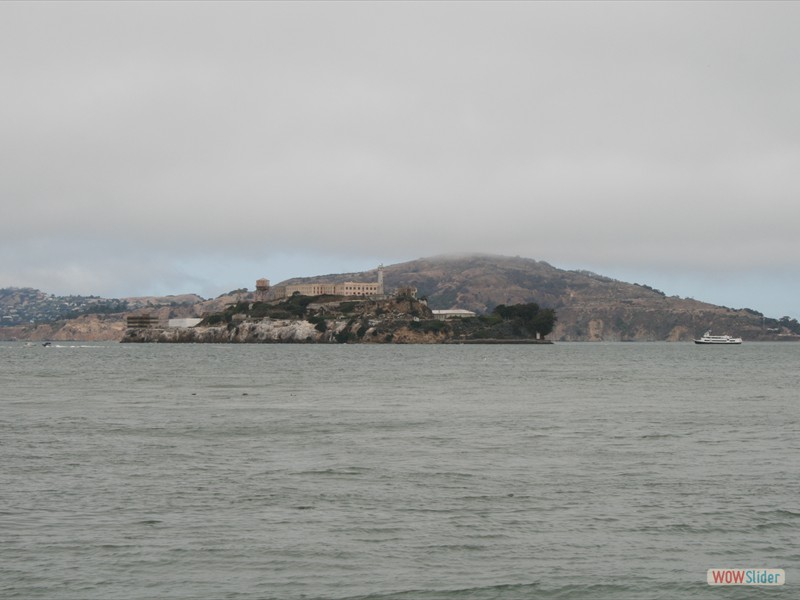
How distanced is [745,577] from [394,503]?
9546 millimetres

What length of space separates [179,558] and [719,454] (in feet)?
71.6

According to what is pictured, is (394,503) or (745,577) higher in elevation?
(394,503)

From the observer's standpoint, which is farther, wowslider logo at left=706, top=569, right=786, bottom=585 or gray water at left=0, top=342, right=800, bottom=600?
gray water at left=0, top=342, right=800, bottom=600

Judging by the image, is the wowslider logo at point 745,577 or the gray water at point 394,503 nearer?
the wowslider logo at point 745,577

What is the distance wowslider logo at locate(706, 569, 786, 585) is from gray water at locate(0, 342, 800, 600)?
32 centimetres

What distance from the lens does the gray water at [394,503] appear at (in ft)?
61.7

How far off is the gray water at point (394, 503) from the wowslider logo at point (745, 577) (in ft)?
1.05

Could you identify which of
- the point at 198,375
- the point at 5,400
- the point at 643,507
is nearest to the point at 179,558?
the point at 643,507

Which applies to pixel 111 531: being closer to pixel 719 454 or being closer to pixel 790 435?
pixel 719 454

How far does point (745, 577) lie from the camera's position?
1886cm

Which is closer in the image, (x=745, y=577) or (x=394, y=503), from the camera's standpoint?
(x=745, y=577)

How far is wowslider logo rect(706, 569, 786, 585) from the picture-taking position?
732 inches

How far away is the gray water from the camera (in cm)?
1881

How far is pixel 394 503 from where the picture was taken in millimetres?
25641
